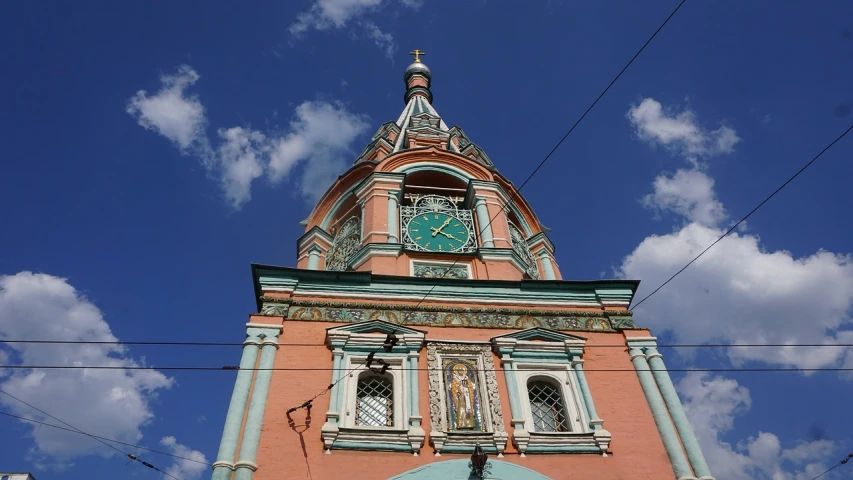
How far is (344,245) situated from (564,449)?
820 centimetres

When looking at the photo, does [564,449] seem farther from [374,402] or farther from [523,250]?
[523,250]

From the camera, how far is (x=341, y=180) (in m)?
18.5

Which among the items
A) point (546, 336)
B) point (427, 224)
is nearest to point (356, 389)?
point (546, 336)

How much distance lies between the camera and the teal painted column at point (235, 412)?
9.74 meters

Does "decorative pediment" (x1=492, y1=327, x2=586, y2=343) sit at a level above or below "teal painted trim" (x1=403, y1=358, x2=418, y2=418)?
above

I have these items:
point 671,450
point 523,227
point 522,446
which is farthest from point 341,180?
point 671,450

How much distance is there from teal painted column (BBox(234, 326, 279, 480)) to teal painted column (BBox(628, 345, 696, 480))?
671 centimetres

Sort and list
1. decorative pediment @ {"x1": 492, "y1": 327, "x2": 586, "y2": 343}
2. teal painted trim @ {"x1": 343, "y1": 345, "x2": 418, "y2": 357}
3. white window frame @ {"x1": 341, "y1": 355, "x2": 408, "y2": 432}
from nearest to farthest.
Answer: white window frame @ {"x1": 341, "y1": 355, "x2": 408, "y2": 432}
teal painted trim @ {"x1": 343, "y1": 345, "x2": 418, "y2": 357}
decorative pediment @ {"x1": 492, "y1": 327, "x2": 586, "y2": 343}

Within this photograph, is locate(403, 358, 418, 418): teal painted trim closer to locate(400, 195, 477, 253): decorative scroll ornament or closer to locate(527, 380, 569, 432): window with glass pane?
locate(527, 380, 569, 432): window with glass pane

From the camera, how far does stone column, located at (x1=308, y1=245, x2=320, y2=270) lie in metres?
17.1

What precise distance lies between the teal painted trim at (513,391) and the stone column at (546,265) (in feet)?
18.3

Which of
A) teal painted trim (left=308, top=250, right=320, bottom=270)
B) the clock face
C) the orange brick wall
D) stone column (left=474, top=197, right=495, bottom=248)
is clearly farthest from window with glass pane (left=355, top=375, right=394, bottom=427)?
teal painted trim (left=308, top=250, right=320, bottom=270)

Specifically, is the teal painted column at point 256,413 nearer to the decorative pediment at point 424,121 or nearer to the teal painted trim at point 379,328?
the teal painted trim at point 379,328

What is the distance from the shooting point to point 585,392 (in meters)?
11.6
